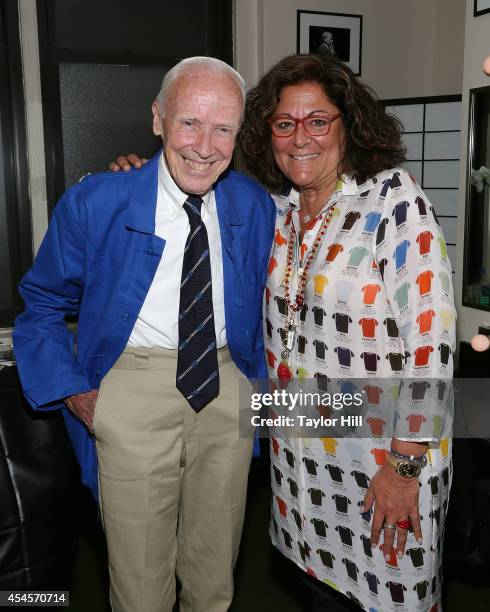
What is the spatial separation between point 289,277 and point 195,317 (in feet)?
0.89

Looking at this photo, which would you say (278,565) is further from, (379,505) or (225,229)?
(225,229)

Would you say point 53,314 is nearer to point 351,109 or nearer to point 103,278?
point 103,278

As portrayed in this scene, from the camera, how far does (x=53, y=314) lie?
65.7 inches

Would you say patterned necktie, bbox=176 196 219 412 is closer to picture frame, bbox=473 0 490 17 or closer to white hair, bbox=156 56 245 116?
white hair, bbox=156 56 245 116

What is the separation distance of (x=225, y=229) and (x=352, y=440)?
0.60m

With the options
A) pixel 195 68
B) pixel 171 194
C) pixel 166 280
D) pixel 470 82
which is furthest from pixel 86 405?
pixel 470 82

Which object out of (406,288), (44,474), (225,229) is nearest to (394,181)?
(406,288)

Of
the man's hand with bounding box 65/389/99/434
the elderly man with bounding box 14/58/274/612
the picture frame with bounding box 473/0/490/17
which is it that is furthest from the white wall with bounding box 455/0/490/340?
the man's hand with bounding box 65/389/99/434

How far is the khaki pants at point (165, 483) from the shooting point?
61.7 inches

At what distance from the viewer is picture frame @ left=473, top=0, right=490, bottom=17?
11.2ft

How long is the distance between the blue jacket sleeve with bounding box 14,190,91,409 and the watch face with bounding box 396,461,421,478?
757 millimetres

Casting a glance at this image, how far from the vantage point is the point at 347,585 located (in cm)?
170

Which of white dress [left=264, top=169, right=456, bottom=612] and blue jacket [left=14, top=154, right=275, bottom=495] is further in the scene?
blue jacket [left=14, top=154, right=275, bottom=495]

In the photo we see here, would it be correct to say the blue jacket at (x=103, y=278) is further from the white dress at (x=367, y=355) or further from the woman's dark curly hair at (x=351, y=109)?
the woman's dark curly hair at (x=351, y=109)
